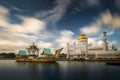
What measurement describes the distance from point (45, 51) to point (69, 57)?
173ft

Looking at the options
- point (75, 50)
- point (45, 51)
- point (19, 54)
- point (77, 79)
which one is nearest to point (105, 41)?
A: point (75, 50)

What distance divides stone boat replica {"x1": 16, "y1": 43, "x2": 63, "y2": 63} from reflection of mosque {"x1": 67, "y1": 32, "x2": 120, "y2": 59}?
40292mm

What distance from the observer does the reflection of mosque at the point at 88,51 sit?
496 ft

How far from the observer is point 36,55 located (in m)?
144

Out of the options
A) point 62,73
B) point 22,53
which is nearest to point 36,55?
point 22,53

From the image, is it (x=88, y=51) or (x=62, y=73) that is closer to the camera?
(x=62, y=73)

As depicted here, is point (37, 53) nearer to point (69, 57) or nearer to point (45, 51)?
point (45, 51)

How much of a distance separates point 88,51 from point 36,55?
166ft

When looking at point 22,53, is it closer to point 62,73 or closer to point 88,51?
point 88,51

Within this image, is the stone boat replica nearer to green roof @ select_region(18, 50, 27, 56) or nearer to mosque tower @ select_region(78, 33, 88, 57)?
green roof @ select_region(18, 50, 27, 56)

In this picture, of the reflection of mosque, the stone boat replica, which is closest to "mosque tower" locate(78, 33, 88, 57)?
the reflection of mosque

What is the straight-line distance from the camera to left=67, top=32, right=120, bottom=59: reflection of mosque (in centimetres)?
15112

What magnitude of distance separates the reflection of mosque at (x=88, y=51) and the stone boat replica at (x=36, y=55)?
132 ft

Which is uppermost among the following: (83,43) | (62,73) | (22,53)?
(83,43)
